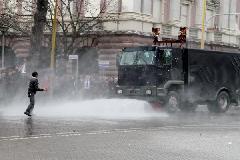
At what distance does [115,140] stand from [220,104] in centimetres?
1370

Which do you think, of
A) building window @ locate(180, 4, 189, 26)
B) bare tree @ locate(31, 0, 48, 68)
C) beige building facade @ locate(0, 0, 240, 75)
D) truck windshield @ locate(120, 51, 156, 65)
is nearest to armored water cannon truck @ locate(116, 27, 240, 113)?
truck windshield @ locate(120, 51, 156, 65)

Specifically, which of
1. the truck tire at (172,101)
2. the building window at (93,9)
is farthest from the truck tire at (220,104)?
the building window at (93,9)

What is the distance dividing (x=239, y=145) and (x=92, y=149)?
355cm

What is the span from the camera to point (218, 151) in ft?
40.5

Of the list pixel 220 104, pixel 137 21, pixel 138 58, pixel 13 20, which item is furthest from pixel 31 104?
pixel 137 21

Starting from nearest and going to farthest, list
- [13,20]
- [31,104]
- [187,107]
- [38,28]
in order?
[31,104] < [187,107] < [38,28] < [13,20]

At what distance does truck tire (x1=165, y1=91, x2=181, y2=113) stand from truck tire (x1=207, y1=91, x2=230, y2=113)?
2.26 metres

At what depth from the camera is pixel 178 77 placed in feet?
82.1

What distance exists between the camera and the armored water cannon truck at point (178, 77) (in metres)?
24.4

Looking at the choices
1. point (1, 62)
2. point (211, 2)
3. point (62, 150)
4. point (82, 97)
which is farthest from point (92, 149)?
point (211, 2)

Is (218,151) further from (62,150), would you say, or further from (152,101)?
(152,101)

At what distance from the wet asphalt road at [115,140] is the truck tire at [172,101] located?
16.0 feet

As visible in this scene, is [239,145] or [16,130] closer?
[239,145]

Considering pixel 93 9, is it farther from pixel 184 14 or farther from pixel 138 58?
pixel 138 58
